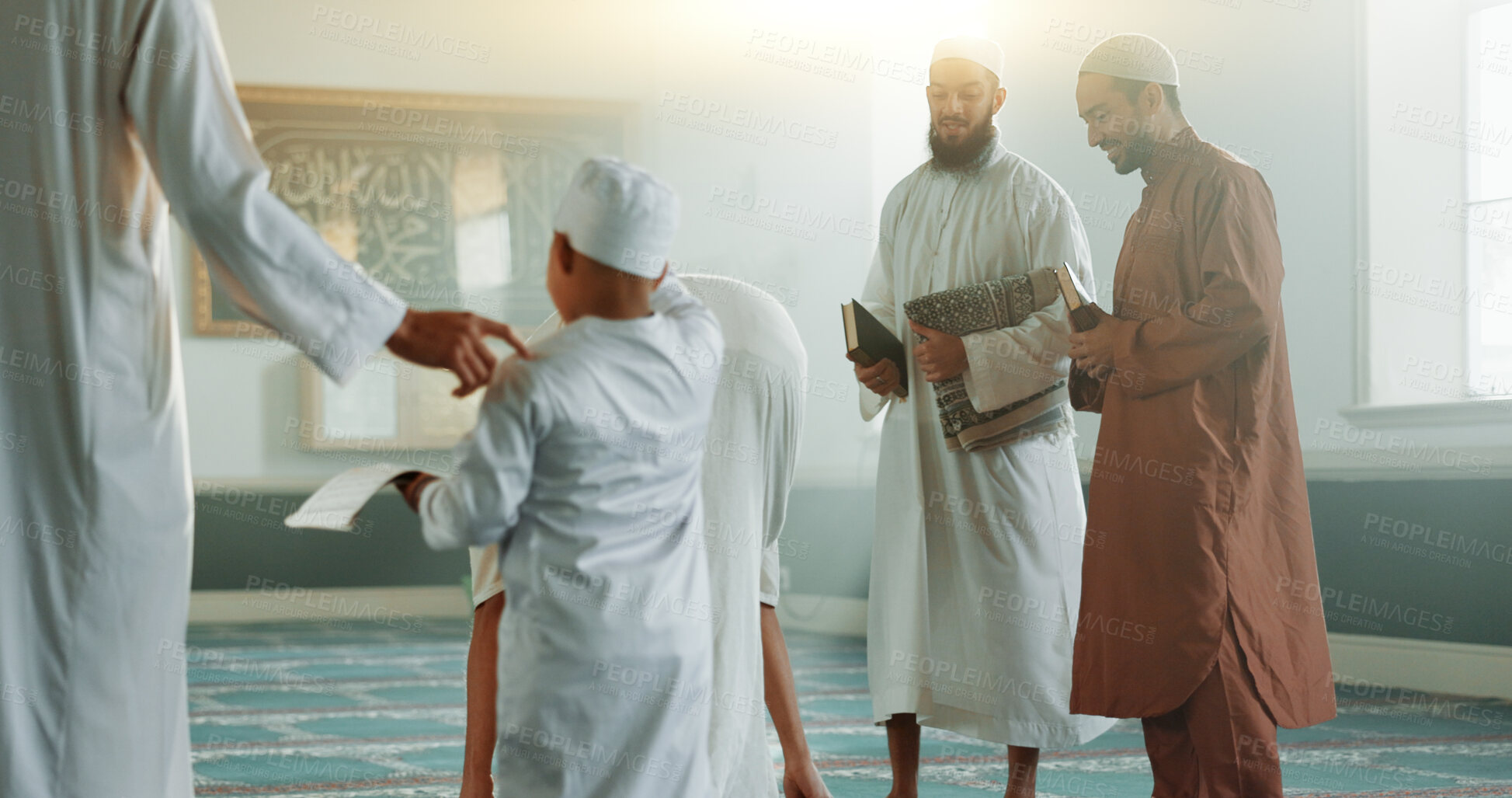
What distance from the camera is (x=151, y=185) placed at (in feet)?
5.04

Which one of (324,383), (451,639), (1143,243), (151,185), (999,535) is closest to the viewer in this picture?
(151,185)

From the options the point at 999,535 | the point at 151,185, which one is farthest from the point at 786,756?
the point at 151,185

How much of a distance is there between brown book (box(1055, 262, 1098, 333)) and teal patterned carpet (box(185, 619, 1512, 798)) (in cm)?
123

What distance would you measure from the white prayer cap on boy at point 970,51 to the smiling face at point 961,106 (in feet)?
0.04

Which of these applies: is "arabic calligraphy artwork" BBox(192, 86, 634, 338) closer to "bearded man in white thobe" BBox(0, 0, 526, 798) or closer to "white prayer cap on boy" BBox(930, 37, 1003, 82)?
"white prayer cap on boy" BBox(930, 37, 1003, 82)

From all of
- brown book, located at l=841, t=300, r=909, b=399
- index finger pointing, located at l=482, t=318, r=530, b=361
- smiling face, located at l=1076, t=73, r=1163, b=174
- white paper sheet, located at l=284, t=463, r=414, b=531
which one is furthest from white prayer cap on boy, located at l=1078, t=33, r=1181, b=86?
white paper sheet, located at l=284, t=463, r=414, b=531

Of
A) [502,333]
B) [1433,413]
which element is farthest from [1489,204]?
[502,333]

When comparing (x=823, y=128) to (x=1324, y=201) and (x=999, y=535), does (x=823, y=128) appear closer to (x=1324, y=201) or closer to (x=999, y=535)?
(x=1324, y=201)

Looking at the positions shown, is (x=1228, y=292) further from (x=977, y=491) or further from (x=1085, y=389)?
(x=977, y=491)

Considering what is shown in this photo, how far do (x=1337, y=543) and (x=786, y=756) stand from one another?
3073 mm

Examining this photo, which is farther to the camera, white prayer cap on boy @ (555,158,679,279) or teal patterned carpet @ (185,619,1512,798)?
teal patterned carpet @ (185,619,1512,798)

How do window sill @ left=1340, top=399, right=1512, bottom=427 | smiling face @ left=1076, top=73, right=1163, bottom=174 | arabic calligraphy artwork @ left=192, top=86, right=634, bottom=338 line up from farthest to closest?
1. arabic calligraphy artwork @ left=192, top=86, right=634, bottom=338
2. window sill @ left=1340, top=399, right=1512, bottom=427
3. smiling face @ left=1076, top=73, right=1163, bottom=174

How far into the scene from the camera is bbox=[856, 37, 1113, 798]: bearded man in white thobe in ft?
9.53

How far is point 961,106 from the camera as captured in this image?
10.2 ft
